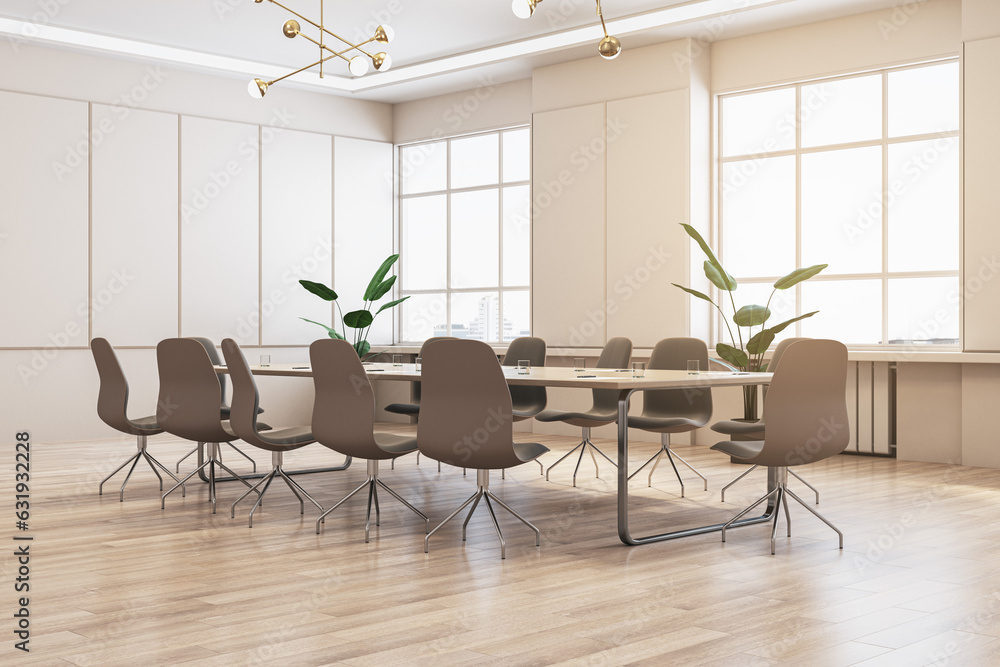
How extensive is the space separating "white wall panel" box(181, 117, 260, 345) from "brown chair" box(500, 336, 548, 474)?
4.03m

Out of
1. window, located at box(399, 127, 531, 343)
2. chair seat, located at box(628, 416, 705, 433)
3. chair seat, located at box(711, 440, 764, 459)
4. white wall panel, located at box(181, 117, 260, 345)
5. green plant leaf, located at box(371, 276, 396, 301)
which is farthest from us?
window, located at box(399, 127, 531, 343)

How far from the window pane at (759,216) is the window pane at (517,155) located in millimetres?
2259

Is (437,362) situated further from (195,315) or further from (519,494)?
(195,315)

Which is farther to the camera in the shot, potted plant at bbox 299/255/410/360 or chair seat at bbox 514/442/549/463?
potted plant at bbox 299/255/410/360

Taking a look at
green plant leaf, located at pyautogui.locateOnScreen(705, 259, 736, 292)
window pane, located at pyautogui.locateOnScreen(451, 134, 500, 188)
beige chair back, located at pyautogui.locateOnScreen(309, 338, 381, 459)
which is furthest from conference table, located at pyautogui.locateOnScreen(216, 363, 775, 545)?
window pane, located at pyautogui.locateOnScreen(451, 134, 500, 188)

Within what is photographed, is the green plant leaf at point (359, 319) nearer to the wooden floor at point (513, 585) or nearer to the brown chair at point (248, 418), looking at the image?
the wooden floor at point (513, 585)

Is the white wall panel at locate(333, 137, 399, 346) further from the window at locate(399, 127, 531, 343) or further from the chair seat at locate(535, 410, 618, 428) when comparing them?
the chair seat at locate(535, 410, 618, 428)

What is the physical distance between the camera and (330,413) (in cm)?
456

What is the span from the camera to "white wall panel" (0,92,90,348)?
28.0 ft

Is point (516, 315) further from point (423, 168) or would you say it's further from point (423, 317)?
point (423, 168)

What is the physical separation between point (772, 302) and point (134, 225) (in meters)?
5.93

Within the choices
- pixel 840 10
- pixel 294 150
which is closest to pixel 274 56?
pixel 294 150

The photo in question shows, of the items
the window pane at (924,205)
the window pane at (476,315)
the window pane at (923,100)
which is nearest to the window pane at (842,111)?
the window pane at (923,100)

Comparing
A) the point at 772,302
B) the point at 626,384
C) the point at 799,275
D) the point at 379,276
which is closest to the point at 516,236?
the point at 379,276
